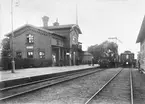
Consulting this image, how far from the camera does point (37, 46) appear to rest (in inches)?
1057

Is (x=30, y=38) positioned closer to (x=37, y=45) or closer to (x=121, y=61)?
(x=37, y=45)

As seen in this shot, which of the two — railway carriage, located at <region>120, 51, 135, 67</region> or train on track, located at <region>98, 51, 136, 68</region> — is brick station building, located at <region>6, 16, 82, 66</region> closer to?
train on track, located at <region>98, 51, 136, 68</region>

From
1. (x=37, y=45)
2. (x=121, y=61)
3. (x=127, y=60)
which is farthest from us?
(x=121, y=61)

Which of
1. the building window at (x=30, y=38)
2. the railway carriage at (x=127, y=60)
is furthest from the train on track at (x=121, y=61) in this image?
the building window at (x=30, y=38)

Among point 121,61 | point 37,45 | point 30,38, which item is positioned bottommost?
point 121,61

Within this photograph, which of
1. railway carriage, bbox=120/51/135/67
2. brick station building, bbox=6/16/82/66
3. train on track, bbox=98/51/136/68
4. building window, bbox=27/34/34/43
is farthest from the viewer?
railway carriage, bbox=120/51/135/67

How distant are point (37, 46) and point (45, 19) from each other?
9561mm

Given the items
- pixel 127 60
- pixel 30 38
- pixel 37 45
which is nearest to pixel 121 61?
pixel 127 60

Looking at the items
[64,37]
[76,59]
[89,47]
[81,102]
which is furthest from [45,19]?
[89,47]

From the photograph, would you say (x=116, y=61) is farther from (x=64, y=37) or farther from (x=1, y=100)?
(x=1, y=100)

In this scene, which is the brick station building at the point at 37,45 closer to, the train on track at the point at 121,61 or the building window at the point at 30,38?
the building window at the point at 30,38

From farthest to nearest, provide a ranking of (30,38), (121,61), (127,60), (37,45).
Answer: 1. (121,61)
2. (127,60)
3. (30,38)
4. (37,45)

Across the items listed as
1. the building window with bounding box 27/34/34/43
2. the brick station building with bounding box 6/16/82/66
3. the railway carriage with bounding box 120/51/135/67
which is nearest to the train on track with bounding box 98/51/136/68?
the railway carriage with bounding box 120/51/135/67

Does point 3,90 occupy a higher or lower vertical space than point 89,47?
lower
